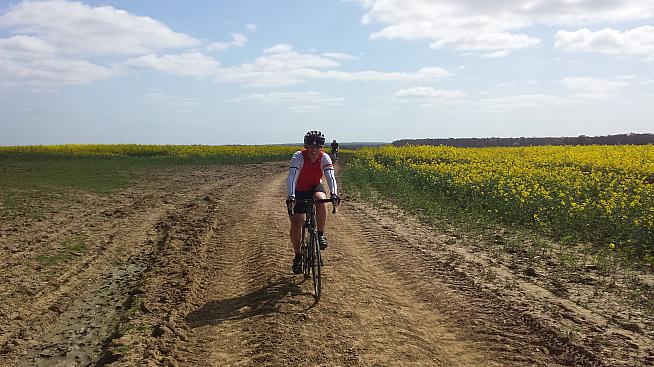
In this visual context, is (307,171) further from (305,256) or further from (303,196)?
(305,256)

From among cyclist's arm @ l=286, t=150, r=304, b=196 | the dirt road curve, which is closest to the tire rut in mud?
the dirt road curve

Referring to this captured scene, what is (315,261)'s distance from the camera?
721cm

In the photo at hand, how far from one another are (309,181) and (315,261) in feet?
3.97

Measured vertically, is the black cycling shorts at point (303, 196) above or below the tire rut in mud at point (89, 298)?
above

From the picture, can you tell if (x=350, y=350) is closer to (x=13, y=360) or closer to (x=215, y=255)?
A: (x=13, y=360)

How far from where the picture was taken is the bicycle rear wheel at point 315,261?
6.93 m

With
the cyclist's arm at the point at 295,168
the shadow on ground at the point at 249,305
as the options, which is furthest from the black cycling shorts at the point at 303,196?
the shadow on ground at the point at 249,305

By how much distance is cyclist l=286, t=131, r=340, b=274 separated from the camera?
7.21 m

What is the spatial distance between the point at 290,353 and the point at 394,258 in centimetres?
448

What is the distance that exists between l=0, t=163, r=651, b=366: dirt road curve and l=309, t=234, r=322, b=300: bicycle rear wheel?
0.18 m

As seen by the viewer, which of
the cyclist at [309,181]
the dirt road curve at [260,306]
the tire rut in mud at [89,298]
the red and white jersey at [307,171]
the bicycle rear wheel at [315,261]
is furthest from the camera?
the red and white jersey at [307,171]

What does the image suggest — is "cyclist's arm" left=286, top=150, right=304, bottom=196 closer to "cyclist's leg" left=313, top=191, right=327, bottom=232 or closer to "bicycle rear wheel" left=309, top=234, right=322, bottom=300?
"cyclist's leg" left=313, top=191, right=327, bottom=232

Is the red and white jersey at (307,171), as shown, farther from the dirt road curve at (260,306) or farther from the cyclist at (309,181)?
the dirt road curve at (260,306)

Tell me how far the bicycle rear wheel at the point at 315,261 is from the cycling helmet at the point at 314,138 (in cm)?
133
